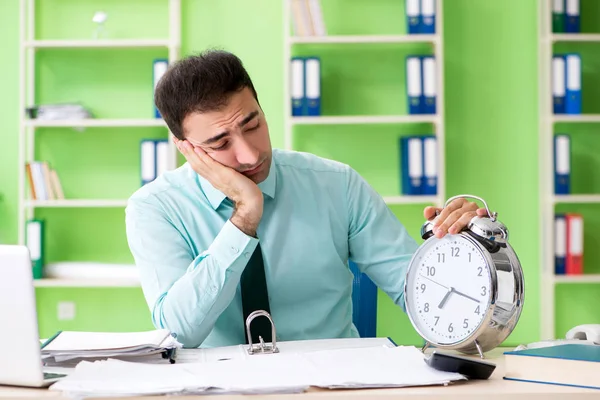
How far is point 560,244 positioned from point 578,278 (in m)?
0.19

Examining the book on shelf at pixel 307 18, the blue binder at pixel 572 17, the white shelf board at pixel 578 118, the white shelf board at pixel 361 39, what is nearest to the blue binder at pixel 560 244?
the white shelf board at pixel 578 118

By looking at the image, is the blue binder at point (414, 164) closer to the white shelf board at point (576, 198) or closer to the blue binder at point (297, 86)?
the blue binder at point (297, 86)

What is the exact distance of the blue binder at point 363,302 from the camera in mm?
1976

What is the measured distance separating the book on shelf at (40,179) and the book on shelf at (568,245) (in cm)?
259

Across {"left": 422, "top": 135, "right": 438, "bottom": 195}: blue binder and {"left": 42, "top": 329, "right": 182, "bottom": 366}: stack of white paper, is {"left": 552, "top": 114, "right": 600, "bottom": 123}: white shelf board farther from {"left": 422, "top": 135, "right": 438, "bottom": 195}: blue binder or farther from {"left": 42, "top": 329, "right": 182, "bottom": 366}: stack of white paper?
{"left": 42, "top": 329, "right": 182, "bottom": 366}: stack of white paper

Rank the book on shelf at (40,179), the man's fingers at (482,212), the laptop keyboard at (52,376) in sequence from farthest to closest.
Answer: the book on shelf at (40,179) → the man's fingers at (482,212) → the laptop keyboard at (52,376)

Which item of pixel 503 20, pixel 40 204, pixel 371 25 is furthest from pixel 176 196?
pixel 503 20

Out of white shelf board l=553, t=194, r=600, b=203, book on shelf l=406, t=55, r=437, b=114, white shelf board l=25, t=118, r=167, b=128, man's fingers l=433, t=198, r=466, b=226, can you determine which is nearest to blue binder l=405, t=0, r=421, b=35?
book on shelf l=406, t=55, r=437, b=114

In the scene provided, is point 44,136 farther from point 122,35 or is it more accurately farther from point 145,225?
point 145,225

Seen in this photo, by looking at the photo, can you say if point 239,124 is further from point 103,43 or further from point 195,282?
point 103,43

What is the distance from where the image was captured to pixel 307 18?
3.82 metres

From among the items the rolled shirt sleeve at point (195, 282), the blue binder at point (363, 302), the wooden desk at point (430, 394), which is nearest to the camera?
the wooden desk at point (430, 394)

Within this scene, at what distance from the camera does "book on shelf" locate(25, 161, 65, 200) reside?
3.86m

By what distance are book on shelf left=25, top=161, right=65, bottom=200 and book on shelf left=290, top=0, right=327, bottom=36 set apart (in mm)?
1452
